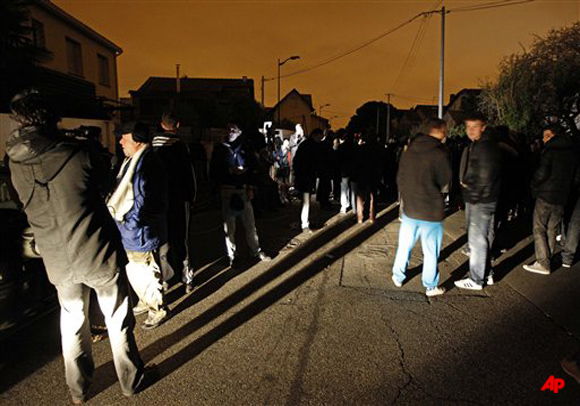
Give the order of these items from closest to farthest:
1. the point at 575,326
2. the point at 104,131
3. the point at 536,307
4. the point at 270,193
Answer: the point at 575,326
the point at 536,307
the point at 270,193
the point at 104,131

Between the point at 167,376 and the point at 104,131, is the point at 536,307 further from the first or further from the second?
the point at 104,131

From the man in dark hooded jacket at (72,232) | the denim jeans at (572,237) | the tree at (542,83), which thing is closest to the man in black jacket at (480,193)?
the denim jeans at (572,237)

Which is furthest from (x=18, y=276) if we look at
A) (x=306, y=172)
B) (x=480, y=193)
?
(x=306, y=172)

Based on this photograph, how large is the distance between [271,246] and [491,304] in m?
3.71

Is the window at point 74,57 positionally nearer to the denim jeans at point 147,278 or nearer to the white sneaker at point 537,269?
the denim jeans at point 147,278

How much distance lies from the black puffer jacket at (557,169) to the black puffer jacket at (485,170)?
118 centimetres

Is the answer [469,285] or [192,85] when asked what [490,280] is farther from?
[192,85]

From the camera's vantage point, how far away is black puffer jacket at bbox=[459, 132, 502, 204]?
446 centimetres

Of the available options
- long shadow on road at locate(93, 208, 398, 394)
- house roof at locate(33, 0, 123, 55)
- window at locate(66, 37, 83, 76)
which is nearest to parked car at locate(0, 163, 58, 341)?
long shadow on road at locate(93, 208, 398, 394)

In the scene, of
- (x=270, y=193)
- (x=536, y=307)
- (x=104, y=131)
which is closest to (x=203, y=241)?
(x=270, y=193)

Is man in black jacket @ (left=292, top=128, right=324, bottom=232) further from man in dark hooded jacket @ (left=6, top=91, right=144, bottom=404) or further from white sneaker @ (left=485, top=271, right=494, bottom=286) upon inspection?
man in dark hooded jacket @ (left=6, top=91, right=144, bottom=404)

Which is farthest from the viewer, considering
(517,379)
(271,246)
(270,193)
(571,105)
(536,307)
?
(571,105)

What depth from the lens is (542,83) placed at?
16.7 metres

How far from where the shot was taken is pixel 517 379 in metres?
3.07
